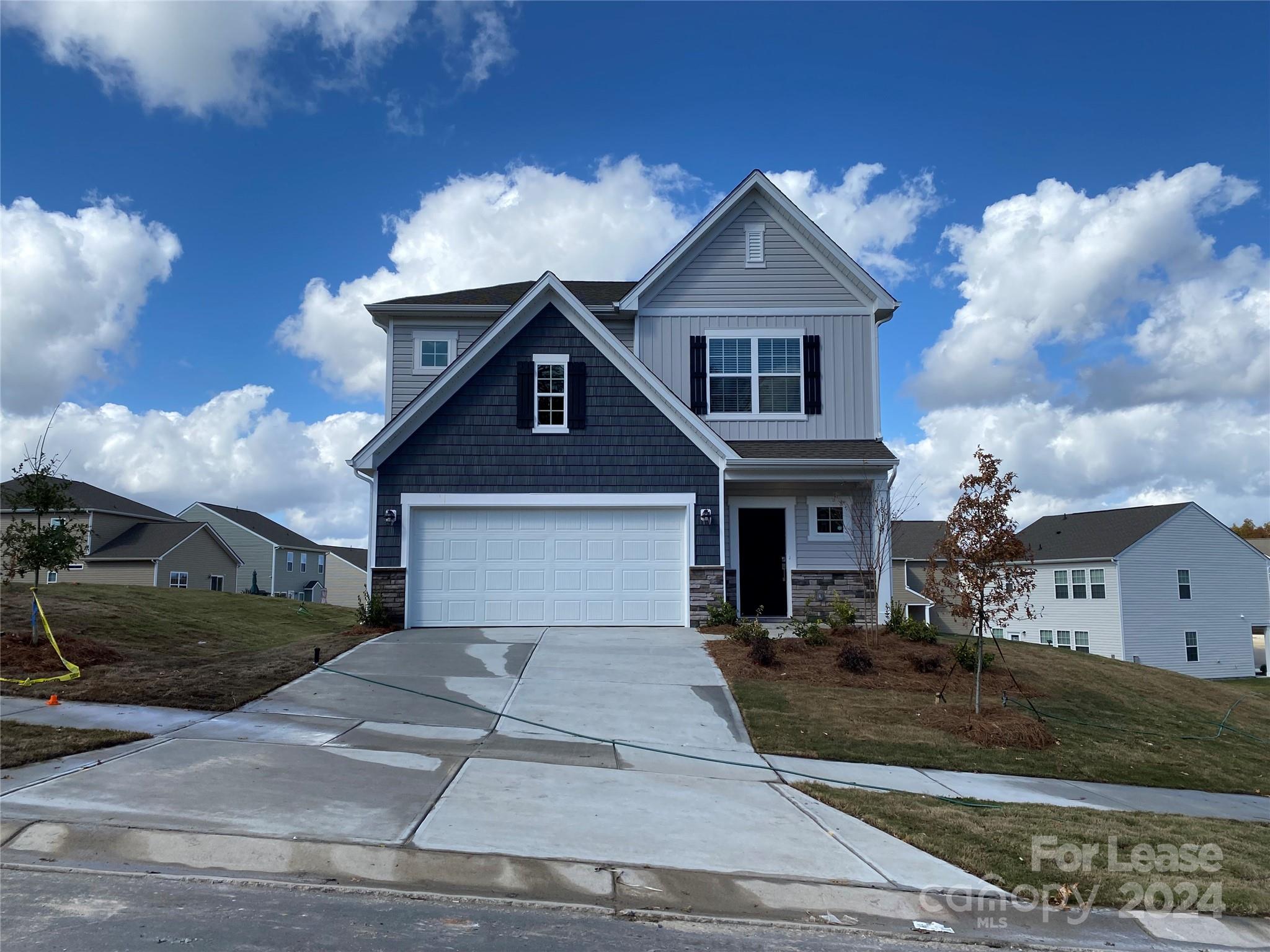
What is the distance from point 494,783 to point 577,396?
10.5 meters

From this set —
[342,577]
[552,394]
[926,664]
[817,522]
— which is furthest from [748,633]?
[342,577]

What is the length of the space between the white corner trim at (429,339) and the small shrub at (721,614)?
8.73 metres

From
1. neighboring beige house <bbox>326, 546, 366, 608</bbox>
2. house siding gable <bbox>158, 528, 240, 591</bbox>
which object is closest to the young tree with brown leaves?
house siding gable <bbox>158, 528, 240, 591</bbox>

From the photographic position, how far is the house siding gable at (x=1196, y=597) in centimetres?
3662

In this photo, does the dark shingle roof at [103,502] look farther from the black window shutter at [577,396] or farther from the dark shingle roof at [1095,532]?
the dark shingle roof at [1095,532]

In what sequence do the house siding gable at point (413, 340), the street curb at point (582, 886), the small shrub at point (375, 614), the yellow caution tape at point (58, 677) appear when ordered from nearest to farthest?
the street curb at point (582, 886)
the yellow caution tape at point (58, 677)
the small shrub at point (375, 614)
the house siding gable at point (413, 340)

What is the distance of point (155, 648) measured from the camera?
14391 millimetres

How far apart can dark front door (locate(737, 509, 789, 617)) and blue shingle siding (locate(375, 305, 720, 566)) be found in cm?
236

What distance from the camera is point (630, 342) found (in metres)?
20.7

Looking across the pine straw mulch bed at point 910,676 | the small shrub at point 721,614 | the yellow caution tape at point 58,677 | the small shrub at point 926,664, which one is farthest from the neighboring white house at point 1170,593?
the yellow caution tape at point 58,677

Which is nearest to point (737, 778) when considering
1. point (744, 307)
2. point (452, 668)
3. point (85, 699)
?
point (452, 668)

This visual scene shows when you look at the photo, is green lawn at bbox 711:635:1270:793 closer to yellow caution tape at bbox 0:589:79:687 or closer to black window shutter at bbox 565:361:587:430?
black window shutter at bbox 565:361:587:430

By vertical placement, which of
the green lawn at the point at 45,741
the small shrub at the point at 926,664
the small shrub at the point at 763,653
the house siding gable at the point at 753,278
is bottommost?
the green lawn at the point at 45,741

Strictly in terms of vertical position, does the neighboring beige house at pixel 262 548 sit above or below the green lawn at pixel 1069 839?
above
